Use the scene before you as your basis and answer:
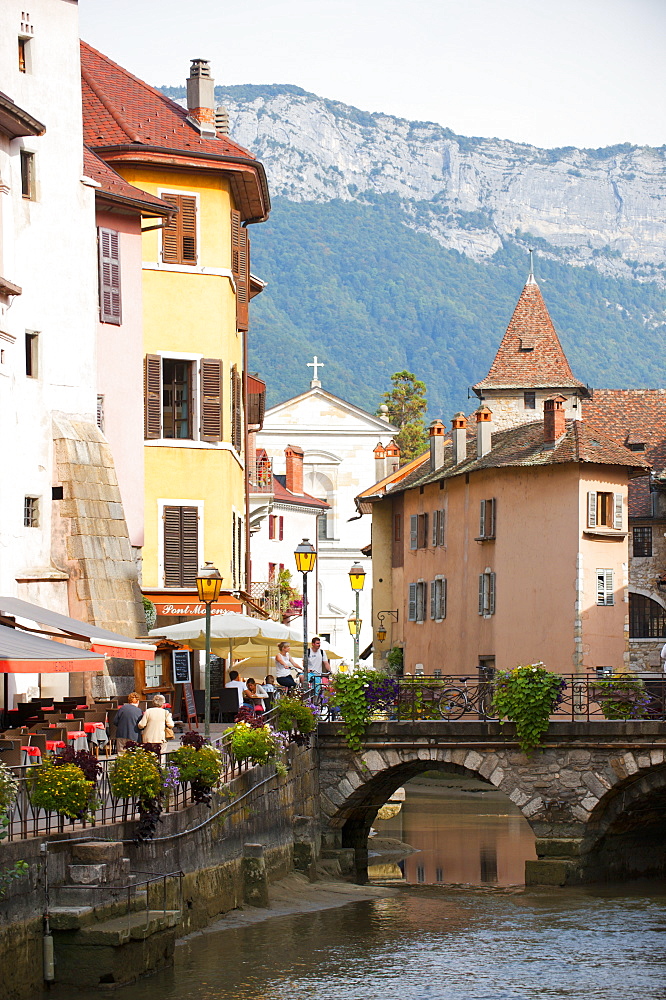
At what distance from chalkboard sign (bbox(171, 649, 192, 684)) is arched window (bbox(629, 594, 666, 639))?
31.8 metres

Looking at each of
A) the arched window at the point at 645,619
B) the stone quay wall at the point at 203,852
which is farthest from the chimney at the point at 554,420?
the stone quay wall at the point at 203,852

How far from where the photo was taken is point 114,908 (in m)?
20.8

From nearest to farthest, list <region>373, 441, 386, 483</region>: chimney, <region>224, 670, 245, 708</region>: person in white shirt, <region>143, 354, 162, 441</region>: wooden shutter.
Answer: <region>224, 670, 245, 708</region>: person in white shirt → <region>143, 354, 162, 441</region>: wooden shutter → <region>373, 441, 386, 483</region>: chimney

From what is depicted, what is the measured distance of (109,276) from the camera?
38188 mm

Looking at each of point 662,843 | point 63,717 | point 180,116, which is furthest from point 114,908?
point 180,116

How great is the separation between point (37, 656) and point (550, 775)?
623 inches

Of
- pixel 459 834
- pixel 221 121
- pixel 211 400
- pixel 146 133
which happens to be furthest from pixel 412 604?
pixel 146 133

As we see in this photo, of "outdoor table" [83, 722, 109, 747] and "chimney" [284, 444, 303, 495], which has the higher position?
"chimney" [284, 444, 303, 495]

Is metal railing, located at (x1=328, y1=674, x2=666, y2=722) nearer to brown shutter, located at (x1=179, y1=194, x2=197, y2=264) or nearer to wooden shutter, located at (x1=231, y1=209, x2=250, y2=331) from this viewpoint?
brown shutter, located at (x1=179, y1=194, x2=197, y2=264)

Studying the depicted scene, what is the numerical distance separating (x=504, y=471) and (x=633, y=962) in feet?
108

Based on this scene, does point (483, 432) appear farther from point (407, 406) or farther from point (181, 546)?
point (407, 406)

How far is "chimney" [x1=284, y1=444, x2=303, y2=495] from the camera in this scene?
93875 millimetres

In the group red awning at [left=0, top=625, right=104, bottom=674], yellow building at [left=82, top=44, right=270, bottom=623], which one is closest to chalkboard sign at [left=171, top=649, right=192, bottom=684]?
yellow building at [left=82, top=44, right=270, bottom=623]

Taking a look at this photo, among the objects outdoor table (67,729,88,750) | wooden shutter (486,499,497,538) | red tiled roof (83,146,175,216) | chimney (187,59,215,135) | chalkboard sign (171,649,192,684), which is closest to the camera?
outdoor table (67,729,88,750)
